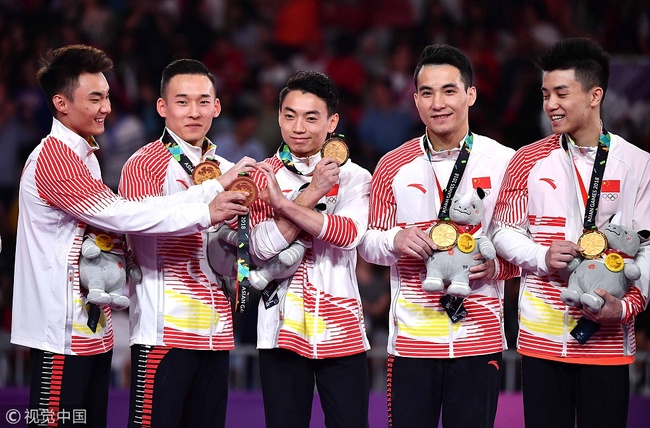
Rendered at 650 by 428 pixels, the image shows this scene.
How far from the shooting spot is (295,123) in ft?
15.4

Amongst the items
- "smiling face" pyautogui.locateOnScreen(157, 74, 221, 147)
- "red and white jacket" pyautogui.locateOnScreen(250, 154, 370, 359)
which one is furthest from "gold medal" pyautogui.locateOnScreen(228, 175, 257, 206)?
"smiling face" pyautogui.locateOnScreen(157, 74, 221, 147)

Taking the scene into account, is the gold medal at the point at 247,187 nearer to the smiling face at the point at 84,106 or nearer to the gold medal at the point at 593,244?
the smiling face at the point at 84,106

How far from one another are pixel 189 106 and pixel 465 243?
1.54 meters

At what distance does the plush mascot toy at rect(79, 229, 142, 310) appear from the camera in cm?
449

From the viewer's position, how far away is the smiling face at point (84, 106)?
4.77 meters

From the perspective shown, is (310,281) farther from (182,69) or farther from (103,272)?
(182,69)

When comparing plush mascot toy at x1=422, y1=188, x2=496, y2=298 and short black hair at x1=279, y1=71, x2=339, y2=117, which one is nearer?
plush mascot toy at x1=422, y1=188, x2=496, y2=298

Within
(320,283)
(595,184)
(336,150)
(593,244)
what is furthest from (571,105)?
(320,283)

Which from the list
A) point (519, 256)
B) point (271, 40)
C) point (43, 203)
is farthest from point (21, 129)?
point (519, 256)

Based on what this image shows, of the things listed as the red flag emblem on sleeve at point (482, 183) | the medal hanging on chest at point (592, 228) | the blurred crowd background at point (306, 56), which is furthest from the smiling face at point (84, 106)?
the blurred crowd background at point (306, 56)

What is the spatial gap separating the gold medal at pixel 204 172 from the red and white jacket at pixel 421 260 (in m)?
0.76

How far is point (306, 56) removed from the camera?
10375mm

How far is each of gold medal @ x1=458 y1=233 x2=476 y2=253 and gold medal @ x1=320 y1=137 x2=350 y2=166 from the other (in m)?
0.68

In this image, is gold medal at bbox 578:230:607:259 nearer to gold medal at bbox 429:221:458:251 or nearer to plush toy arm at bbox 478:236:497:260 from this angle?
plush toy arm at bbox 478:236:497:260
